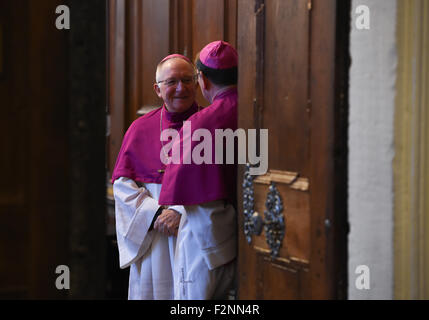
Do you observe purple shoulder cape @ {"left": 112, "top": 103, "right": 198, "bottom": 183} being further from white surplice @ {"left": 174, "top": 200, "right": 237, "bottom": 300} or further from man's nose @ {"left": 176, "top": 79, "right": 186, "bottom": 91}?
white surplice @ {"left": 174, "top": 200, "right": 237, "bottom": 300}

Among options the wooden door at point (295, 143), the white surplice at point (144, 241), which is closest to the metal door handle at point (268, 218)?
the wooden door at point (295, 143)

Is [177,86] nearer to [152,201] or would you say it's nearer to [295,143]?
[152,201]

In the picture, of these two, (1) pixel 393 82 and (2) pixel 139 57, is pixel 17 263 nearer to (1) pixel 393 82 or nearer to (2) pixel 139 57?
(1) pixel 393 82

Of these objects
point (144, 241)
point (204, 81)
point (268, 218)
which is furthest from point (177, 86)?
point (268, 218)

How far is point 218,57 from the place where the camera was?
2.83 metres

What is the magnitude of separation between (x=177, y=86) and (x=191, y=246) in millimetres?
997

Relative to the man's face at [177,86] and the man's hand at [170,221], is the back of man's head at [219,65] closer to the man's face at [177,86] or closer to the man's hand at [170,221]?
the man's face at [177,86]

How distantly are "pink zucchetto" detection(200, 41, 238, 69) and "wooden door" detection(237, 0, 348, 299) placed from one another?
0.35 metres

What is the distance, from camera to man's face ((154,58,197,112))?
3.23m

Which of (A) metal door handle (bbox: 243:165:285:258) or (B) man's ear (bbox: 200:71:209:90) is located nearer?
(A) metal door handle (bbox: 243:165:285:258)

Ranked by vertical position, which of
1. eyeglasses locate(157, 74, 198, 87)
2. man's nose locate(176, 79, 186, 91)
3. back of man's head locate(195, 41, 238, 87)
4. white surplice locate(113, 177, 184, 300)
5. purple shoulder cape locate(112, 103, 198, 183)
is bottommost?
white surplice locate(113, 177, 184, 300)

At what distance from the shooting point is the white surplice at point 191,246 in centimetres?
264

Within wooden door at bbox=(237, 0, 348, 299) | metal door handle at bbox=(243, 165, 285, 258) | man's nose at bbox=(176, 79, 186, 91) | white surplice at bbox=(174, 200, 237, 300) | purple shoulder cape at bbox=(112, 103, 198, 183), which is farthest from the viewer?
purple shoulder cape at bbox=(112, 103, 198, 183)

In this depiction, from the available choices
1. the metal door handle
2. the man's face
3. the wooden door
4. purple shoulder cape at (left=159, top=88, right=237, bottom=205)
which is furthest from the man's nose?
the metal door handle
